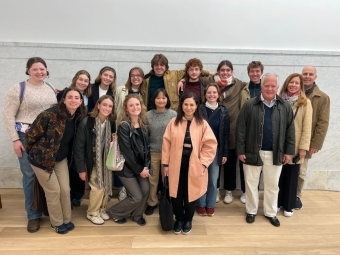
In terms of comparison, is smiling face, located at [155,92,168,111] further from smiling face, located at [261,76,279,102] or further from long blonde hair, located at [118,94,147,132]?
smiling face, located at [261,76,279,102]

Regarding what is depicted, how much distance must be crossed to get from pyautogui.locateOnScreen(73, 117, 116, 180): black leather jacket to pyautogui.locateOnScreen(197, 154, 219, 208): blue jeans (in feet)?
4.55

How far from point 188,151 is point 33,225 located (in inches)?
73.7

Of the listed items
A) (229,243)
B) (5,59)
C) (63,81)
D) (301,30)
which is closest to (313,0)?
(301,30)

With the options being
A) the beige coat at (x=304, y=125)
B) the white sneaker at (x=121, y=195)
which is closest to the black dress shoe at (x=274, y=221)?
the beige coat at (x=304, y=125)

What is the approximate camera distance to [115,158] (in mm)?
2561

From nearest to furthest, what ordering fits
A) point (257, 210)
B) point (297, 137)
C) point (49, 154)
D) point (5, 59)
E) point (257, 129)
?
point (49, 154) → point (257, 129) → point (297, 137) → point (257, 210) → point (5, 59)

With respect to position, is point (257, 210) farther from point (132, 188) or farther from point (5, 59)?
point (5, 59)

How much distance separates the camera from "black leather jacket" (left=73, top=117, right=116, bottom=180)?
2.52m

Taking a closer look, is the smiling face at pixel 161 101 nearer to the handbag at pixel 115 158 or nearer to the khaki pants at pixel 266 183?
the handbag at pixel 115 158

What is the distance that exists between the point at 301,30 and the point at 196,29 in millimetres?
1585

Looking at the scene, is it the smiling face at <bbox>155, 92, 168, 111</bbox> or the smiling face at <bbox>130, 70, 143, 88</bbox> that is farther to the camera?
the smiling face at <bbox>130, 70, 143, 88</bbox>

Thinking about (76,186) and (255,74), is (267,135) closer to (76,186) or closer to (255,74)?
(255,74)

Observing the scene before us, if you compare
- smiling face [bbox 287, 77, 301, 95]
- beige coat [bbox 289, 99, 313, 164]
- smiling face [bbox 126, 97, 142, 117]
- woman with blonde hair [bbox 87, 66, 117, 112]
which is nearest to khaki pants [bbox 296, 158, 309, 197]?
beige coat [bbox 289, 99, 313, 164]

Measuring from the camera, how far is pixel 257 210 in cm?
304
